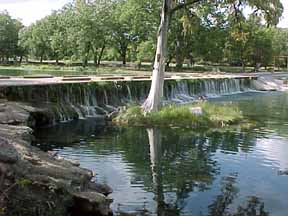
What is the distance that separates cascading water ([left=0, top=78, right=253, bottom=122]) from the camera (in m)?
25.0

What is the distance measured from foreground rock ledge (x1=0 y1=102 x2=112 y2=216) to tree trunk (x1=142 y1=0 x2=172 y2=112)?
43.9ft

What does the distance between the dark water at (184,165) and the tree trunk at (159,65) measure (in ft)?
8.52

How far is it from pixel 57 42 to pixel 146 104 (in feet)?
174

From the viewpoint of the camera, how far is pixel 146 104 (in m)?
25.2

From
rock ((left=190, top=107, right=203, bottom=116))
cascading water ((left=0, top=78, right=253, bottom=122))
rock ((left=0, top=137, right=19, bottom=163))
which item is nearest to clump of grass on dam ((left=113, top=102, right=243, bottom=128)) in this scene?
rock ((left=190, top=107, right=203, bottom=116))

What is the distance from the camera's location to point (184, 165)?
15.6 metres

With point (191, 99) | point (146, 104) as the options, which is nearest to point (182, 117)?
point (146, 104)

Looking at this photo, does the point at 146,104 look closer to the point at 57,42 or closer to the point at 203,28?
the point at 203,28

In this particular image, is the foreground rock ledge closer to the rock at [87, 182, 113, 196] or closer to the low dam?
the rock at [87, 182, 113, 196]

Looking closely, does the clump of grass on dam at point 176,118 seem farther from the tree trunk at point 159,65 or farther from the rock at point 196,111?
the tree trunk at point 159,65

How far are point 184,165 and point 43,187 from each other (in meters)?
6.89

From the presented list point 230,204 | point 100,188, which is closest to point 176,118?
point 230,204

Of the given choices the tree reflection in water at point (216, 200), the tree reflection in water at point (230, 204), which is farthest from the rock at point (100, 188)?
the tree reflection in water at point (230, 204)

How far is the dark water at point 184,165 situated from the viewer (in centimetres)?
1151
